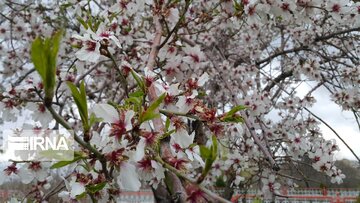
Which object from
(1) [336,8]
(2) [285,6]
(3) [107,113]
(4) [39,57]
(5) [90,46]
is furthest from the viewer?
(1) [336,8]

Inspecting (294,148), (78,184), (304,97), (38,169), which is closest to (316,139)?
(294,148)

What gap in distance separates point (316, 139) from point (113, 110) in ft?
7.87

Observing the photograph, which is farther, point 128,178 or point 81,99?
point 128,178

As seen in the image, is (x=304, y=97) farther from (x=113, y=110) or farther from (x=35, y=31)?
(x=113, y=110)

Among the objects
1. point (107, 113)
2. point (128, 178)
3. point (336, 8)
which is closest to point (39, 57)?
point (107, 113)

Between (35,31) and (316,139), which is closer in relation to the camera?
(316,139)

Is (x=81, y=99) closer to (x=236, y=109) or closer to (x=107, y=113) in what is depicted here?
(x=107, y=113)

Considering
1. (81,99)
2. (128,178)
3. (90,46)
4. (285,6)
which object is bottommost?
(128,178)

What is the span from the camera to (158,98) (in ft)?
2.14

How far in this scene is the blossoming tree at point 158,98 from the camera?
711 mm

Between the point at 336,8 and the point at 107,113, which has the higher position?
the point at 336,8

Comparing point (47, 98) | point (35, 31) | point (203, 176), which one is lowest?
point (203, 176)

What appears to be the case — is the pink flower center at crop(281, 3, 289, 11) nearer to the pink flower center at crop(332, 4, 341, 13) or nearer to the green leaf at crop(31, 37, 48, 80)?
the pink flower center at crop(332, 4, 341, 13)

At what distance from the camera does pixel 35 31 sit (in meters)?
3.43
